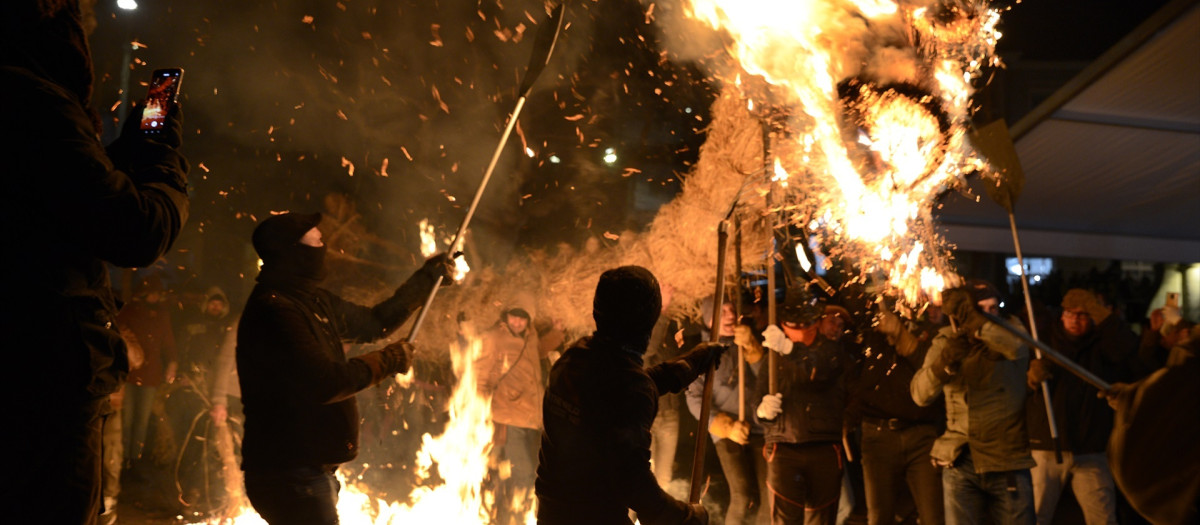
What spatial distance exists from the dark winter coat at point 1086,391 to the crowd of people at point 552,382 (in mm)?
17

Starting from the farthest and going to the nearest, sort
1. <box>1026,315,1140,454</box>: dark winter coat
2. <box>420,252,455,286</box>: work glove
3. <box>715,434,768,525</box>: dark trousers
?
<box>715,434,768,525</box>: dark trousers < <box>1026,315,1140,454</box>: dark winter coat < <box>420,252,455,286</box>: work glove

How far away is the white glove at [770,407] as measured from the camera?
4.93 meters

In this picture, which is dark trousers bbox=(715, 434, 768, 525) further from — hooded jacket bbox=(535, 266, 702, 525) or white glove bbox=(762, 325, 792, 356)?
hooded jacket bbox=(535, 266, 702, 525)

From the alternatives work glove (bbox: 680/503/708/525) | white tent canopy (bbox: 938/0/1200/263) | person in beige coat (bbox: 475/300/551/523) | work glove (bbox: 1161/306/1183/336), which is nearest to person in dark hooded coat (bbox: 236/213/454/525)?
work glove (bbox: 680/503/708/525)

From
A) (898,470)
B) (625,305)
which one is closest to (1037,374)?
(898,470)

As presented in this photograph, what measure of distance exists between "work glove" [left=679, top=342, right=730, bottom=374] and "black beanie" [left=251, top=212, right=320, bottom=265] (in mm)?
1653

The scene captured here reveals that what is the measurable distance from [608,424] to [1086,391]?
4.57m

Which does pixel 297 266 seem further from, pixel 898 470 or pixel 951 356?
pixel 898 470

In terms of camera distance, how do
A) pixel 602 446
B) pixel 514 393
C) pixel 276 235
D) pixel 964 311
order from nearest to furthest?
pixel 602 446, pixel 276 235, pixel 964 311, pixel 514 393

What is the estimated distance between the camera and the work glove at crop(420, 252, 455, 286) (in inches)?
146

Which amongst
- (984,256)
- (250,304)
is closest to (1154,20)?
(250,304)

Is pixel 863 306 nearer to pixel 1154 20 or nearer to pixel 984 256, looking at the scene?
pixel 1154 20

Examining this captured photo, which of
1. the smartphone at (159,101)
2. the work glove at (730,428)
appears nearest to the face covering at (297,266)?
the smartphone at (159,101)

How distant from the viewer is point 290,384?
117 inches
